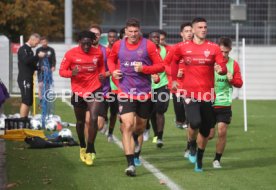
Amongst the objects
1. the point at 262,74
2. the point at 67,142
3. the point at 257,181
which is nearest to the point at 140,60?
the point at 257,181

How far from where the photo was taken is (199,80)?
12688mm

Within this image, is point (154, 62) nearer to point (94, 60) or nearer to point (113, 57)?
point (113, 57)

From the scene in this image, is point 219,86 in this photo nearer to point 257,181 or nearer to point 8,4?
point 257,181

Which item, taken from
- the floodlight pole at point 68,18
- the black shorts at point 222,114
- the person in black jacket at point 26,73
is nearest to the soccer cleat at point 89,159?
the black shorts at point 222,114

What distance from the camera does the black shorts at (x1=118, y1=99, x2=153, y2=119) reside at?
12.5 meters

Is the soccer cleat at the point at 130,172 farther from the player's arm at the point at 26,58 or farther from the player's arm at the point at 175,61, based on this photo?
the player's arm at the point at 26,58

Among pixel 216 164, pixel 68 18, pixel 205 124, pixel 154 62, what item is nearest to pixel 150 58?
pixel 154 62

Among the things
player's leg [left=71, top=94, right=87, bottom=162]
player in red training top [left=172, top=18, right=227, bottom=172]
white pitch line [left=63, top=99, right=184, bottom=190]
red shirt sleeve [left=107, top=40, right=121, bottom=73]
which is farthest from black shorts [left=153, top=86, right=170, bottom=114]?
red shirt sleeve [left=107, top=40, right=121, bottom=73]

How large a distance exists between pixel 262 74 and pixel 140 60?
2415 centimetres

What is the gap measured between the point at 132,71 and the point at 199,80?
0.98 meters

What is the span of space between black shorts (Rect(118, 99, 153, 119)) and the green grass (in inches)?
32.8

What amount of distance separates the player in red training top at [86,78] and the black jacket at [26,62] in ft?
18.0

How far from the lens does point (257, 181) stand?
1176 centimetres

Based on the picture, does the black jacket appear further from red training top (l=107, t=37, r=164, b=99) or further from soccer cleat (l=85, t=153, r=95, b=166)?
red training top (l=107, t=37, r=164, b=99)
